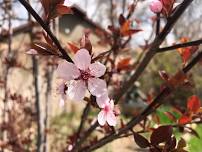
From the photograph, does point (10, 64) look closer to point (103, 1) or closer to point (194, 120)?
point (194, 120)

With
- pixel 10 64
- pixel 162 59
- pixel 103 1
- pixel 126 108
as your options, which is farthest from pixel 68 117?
pixel 103 1

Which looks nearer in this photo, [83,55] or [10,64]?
[83,55]

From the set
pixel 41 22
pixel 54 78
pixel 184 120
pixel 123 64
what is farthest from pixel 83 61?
pixel 54 78

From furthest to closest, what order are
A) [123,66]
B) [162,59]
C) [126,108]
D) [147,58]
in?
[162,59]
[126,108]
[123,66]
[147,58]

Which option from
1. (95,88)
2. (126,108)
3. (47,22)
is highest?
(47,22)

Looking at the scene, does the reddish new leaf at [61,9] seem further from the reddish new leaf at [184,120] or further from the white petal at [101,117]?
the reddish new leaf at [184,120]

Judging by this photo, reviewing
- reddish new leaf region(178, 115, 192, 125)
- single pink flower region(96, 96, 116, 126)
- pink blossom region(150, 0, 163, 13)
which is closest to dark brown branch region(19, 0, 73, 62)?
single pink flower region(96, 96, 116, 126)

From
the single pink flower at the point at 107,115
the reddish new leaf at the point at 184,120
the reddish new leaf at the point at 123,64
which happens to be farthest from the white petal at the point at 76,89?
the reddish new leaf at the point at 123,64
